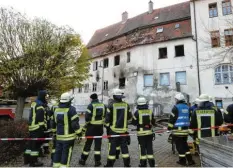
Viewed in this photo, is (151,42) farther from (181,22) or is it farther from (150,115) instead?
(150,115)

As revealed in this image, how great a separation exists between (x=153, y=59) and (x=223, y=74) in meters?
7.40

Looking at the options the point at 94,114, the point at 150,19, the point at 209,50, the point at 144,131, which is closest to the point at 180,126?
the point at 144,131

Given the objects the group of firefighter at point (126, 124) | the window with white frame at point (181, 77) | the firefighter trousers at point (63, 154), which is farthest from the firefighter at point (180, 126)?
the window with white frame at point (181, 77)

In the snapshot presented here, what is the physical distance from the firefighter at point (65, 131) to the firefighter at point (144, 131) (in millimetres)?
1729

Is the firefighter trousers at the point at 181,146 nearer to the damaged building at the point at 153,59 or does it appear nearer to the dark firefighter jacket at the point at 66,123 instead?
the dark firefighter jacket at the point at 66,123

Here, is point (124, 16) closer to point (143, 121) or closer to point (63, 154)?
point (143, 121)

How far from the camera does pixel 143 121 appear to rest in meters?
5.75

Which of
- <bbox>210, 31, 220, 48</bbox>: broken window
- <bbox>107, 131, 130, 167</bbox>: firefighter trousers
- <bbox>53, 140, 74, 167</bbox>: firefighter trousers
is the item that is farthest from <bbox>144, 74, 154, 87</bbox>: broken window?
<bbox>53, 140, 74, 167</bbox>: firefighter trousers

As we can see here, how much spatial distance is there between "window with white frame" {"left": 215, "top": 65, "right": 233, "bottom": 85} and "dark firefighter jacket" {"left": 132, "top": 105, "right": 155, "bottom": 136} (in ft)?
54.2

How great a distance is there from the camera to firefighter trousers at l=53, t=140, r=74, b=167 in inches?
186

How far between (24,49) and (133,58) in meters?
16.8

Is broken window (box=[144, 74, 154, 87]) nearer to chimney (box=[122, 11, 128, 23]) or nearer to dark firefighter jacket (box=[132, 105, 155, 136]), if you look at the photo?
chimney (box=[122, 11, 128, 23])

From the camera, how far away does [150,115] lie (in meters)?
5.87

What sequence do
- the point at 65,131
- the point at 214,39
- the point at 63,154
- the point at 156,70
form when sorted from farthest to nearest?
the point at 156,70, the point at 214,39, the point at 65,131, the point at 63,154
